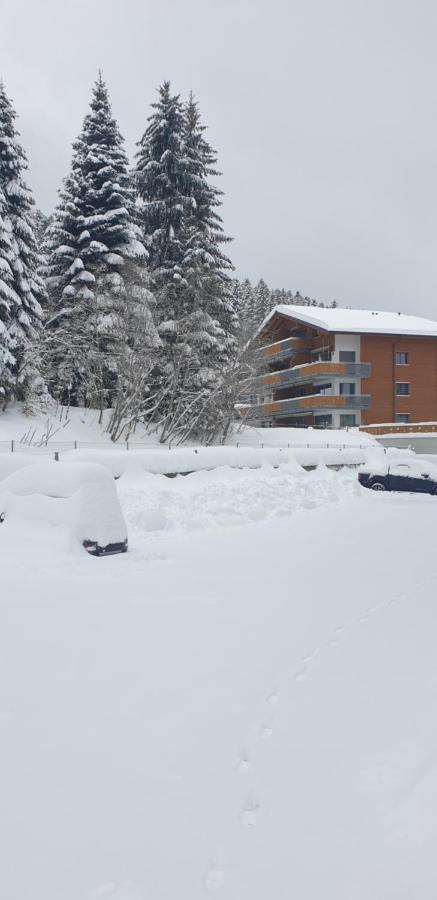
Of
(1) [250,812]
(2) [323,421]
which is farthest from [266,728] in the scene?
(2) [323,421]

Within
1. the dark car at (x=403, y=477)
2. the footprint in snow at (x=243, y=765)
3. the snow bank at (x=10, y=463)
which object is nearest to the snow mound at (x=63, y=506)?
the snow bank at (x=10, y=463)

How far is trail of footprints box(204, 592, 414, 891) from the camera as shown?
2.74 metres

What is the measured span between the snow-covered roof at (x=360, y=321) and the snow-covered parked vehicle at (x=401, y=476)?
77.6 feet

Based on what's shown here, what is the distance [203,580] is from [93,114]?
3239 cm

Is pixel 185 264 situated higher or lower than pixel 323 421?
higher

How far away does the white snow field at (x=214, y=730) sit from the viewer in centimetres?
281

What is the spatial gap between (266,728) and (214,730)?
0.36 m

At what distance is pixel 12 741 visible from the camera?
13.2 feet

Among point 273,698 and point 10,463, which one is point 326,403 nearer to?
point 10,463

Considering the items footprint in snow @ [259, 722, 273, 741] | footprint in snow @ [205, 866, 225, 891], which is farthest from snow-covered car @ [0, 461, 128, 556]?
footprint in snow @ [205, 866, 225, 891]

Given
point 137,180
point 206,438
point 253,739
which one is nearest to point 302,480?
point 206,438

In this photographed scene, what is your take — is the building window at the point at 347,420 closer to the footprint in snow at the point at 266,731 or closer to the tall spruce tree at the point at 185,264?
the tall spruce tree at the point at 185,264

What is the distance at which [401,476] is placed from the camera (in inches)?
904

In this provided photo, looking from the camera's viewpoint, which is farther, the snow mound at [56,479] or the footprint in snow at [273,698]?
the snow mound at [56,479]
